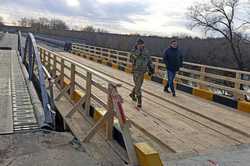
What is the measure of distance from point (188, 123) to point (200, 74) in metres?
5.09

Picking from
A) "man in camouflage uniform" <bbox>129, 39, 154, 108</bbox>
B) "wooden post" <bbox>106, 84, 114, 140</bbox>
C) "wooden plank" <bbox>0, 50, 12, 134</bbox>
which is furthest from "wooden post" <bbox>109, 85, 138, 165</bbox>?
"man in camouflage uniform" <bbox>129, 39, 154, 108</bbox>

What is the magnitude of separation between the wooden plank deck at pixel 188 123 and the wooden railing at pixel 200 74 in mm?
971

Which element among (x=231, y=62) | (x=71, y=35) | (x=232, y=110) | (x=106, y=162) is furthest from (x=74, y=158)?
(x=71, y=35)

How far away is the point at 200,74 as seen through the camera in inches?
444

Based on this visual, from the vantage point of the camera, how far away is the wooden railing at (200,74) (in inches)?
368

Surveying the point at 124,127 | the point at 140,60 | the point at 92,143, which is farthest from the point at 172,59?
the point at 124,127

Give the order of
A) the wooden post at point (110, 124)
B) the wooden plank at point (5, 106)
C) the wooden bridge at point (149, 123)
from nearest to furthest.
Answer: the wooden bridge at point (149, 123), the wooden post at point (110, 124), the wooden plank at point (5, 106)

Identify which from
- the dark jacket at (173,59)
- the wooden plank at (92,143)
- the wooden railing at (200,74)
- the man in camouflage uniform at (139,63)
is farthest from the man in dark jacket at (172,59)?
the wooden plank at (92,143)

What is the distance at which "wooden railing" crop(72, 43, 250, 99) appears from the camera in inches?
368

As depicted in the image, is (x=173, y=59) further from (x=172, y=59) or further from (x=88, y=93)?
(x=88, y=93)

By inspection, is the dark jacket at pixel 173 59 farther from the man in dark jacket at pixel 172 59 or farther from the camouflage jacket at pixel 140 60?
the camouflage jacket at pixel 140 60

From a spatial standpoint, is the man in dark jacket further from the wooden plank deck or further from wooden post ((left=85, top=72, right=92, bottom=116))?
wooden post ((left=85, top=72, right=92, bottom=116))

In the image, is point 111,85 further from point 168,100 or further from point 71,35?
point 71,35

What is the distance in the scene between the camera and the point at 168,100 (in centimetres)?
902
